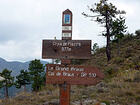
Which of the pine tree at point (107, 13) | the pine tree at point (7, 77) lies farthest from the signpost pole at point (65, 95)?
the pine tree at point (7, 77)

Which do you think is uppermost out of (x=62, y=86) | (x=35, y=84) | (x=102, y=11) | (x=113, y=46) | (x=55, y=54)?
(x=102, y=11)

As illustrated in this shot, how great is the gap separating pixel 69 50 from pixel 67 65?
1.21 feet

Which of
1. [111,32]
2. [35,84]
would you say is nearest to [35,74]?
[35,84]

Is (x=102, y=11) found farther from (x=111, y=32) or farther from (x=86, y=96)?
(x=86, y=96)

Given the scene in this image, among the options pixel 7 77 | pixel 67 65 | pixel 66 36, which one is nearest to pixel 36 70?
pixel 7 77

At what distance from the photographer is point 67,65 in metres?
5.05

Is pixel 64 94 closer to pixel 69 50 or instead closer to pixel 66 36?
pixel 69 50

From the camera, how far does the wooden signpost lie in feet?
16.3

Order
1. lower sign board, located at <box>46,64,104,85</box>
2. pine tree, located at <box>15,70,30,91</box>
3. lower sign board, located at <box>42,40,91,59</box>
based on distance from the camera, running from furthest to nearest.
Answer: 1. pine tree, located at <box>15,70,30,91</box>
2. lower sign board, located at <box>42,40,91,59</box>
3. lower sign board, located at <box>46,64,104,85</box>

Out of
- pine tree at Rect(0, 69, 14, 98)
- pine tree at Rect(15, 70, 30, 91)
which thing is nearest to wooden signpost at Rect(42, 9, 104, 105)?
pine tree at Rect(0, 69, 14, 98)

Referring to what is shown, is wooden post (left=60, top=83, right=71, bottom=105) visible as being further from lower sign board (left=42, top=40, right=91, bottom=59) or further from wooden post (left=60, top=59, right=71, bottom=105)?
lower sign board (left=42, top=40, right=91, bottom=59)

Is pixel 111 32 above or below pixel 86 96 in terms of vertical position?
above

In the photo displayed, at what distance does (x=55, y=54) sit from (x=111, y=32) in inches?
778

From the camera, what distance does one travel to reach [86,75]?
498cm
